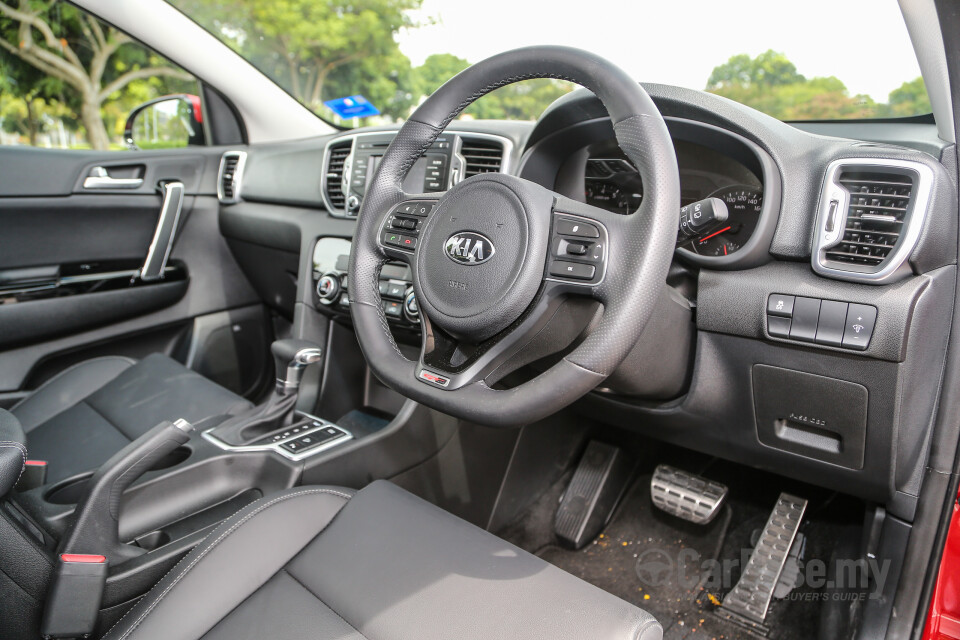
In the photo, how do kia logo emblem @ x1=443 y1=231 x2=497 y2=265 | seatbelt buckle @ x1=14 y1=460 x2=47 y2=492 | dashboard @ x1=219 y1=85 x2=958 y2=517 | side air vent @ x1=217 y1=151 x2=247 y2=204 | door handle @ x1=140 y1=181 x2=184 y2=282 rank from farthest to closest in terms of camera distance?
1. side air vent @ x1=217 y1=151 x2=247 y2=204
2. door handle @ x1=140 y1=181 x2=184 y2=282
3. seatbelt buckle @ x1=14 y1=460 x2=47 y2=492
4. dashboard @ x1=219 y1=85 x2=958 y2=517
5. kia logo emblem @ x1=443 y1=231 x2=497 y2=265

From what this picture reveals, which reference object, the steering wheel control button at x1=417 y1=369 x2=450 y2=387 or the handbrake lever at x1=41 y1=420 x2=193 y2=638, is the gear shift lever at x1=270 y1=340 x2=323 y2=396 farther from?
the steering wheel control button at x1=417 y1=369 x2=450 y2=387

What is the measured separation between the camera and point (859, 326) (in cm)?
116

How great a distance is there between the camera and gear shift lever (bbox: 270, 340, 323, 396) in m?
1.60

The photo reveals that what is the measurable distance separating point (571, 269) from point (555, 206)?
12 cm

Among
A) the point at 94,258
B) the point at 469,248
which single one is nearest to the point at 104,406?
the point at 94,258

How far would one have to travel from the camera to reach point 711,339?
1.39 meters

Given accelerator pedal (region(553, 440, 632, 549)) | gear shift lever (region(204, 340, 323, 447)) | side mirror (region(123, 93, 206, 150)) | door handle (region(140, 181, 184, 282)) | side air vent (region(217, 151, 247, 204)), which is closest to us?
gear shift lever (region(204, 340, 323, 447))

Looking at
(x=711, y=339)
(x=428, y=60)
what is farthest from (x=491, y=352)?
(x=428, y=60)

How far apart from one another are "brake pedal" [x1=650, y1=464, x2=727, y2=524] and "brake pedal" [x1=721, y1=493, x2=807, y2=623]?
0.14 metres

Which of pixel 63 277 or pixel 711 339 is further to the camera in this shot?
pixel 63 277

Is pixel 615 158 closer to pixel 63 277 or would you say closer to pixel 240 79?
pixel 240 79

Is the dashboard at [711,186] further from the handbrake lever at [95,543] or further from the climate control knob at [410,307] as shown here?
the handbrake lever at [95,543]

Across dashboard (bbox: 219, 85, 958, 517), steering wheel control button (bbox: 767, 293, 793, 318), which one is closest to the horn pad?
dashboard (bbox: 219, 85, 958, 517)

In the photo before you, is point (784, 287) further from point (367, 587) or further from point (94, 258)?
point (94, 258)
